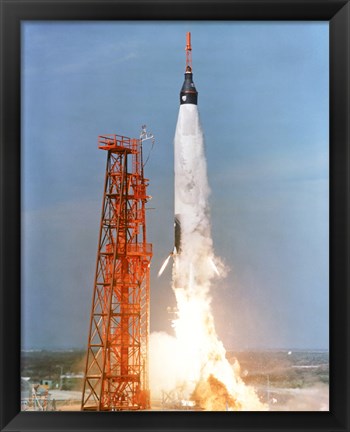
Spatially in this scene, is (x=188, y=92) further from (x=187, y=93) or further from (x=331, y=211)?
(x=331, y=211)

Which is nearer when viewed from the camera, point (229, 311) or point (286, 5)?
point (286, 5)

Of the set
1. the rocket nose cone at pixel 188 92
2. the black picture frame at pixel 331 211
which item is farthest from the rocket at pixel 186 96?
the black picture frame at pixel 331 211

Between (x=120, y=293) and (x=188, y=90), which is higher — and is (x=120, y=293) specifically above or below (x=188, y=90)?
below

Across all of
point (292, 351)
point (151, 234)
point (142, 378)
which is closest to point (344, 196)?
point (292, 351)

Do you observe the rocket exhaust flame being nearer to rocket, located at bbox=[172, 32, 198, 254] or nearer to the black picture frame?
rocket, located at bbox=[172, 32, 198, 254]

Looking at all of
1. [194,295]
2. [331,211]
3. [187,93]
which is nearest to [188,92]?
[187,93]

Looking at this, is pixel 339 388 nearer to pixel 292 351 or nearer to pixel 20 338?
pixel 292 351

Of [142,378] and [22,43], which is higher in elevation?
[22,43]
